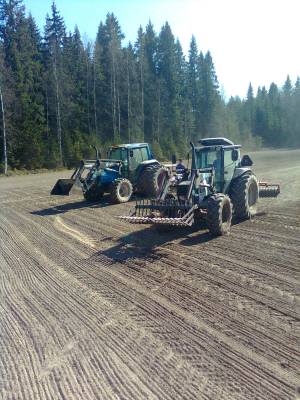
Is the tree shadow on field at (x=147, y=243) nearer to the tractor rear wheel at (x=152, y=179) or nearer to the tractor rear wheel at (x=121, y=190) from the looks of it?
the tractor rear wheel at (x=121, y=190)

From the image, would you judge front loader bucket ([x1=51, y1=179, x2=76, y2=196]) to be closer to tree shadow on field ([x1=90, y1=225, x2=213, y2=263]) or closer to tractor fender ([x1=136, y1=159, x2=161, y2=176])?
tractor fender ([x1=136, y1=159, x2=161, y2=176])

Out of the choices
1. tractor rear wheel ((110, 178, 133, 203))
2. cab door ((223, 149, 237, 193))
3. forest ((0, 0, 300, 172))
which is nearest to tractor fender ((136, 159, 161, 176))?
tractor rear wheel ((110, 178, 133, 203))

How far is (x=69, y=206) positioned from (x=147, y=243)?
5997 millimetres

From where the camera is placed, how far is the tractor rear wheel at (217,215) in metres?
8.80

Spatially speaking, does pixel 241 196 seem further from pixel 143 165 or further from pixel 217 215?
pixel 143 165

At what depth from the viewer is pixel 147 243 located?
8984mm

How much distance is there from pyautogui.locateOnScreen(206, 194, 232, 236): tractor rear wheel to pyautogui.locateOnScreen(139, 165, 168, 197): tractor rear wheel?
17.0ft

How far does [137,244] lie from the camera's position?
8.94 m

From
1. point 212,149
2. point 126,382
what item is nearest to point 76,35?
point 212,149

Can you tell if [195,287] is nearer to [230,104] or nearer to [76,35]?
[76,35]

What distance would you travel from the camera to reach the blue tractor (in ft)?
46.8

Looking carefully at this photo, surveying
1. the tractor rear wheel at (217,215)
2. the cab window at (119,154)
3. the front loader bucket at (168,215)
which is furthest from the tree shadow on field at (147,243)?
the cab window at (119,154)

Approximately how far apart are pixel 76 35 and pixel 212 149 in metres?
36.2

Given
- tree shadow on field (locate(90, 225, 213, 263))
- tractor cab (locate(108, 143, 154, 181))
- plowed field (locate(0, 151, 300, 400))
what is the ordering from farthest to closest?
tractor cab (locate(108, 143, 154, 181)) → tree shadow on field (locate(90, 225, 213, 263)) → plowed field (locate(0, 151, 300, 400))
